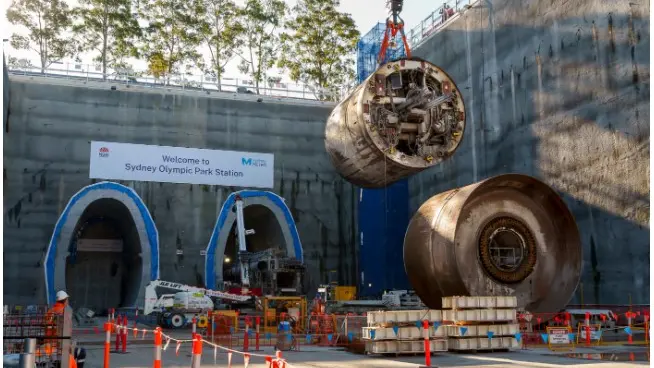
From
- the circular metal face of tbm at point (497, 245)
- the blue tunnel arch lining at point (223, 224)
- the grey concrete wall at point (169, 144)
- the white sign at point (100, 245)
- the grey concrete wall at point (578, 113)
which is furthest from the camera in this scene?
the white sign at point (100, 245)

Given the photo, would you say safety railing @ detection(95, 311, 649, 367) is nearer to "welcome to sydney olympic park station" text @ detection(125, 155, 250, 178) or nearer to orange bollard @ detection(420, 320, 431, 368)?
orange bollard @ detection(420, 320, 431, 368)

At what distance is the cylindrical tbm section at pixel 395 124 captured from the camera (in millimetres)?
18688

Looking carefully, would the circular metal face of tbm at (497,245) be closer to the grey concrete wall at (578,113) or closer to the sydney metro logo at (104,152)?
the grey concrete wall at (578,113)

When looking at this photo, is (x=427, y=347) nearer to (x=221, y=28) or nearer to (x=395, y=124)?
(x=395, y=124)

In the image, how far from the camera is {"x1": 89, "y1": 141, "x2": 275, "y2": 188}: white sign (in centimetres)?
3875

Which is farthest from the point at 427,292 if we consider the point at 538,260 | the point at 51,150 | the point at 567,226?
the point at 51,150

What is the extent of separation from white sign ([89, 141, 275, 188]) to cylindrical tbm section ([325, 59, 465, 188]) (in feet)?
70.7

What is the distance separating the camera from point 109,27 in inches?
2242

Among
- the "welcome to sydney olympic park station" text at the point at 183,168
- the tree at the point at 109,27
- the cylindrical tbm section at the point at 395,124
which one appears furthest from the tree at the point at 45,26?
the cylindrical tbm section at the point at 395,124

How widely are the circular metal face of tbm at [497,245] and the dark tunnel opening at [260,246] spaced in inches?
663

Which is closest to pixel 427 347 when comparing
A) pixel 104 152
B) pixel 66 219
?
pixel 66 219

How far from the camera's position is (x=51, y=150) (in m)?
38.1

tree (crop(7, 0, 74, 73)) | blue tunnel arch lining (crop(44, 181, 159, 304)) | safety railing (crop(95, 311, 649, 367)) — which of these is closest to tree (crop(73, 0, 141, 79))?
tree (crop(7, 0, 74, 73))

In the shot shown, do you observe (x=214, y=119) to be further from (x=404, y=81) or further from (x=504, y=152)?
(x=404, y=81)
